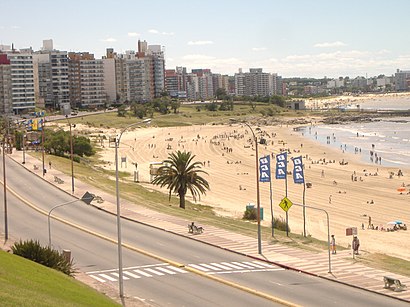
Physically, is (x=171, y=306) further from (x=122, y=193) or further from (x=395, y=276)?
(x=122, y=193)

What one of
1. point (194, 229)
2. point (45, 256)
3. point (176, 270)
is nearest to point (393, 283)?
point (176, 270)

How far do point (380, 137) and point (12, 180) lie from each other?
89.2 meters

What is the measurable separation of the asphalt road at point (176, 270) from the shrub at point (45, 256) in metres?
1.54

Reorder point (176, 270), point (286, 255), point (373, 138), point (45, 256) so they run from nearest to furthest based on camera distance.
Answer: point (45, 256) < point (176, 270) < point (286, 255) < point (373, 138)

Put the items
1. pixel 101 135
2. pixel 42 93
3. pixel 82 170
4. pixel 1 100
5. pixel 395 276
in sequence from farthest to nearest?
1. pixel 42 93
2. pixel 1 100
3. pixel 101 135
4. pixel 82 170
5. pixel 395 276

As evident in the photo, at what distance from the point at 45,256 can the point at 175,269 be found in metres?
5.74

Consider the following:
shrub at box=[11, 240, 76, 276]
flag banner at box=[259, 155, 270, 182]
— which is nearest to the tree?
flag banner at box=[259, 155, 270, 182]

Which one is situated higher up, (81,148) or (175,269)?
(81,148)

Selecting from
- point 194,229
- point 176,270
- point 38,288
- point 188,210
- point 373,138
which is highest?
point 38,288

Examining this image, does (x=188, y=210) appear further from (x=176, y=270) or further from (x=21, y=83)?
A: (x=21, y=83)

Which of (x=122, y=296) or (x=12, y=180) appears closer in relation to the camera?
(x=122, y=296)

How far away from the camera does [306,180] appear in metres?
80.9

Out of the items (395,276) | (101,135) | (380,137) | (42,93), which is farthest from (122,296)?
(42,93)

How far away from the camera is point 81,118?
161375 mm
